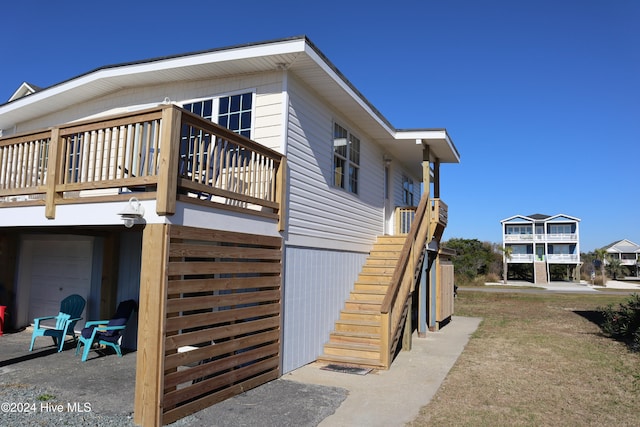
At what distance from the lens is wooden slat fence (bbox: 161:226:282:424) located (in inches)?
189

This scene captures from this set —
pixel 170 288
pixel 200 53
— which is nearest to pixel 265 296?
pixel 170 288

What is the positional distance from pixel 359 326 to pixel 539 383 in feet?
10.7

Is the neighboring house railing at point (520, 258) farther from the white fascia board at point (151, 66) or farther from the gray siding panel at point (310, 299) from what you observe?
the white fascia board at point (151, 66)

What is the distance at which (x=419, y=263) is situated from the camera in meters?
10.3

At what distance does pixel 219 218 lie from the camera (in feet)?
18.4

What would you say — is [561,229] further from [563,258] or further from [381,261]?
[381,261]

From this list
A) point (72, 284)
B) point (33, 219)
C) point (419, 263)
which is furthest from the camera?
point (419, 263)

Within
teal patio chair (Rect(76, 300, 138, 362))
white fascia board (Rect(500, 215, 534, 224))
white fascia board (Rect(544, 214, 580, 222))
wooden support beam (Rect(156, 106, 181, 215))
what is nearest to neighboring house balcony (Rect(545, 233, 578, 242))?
white fascia board (Rect(544, 214, 580, 222))

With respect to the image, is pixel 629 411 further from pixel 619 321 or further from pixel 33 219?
pixel 33 219

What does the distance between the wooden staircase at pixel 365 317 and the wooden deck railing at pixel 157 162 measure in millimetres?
3038

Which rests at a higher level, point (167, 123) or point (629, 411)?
point (167, 123)

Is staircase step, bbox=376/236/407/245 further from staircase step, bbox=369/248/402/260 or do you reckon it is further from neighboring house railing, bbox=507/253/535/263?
neighboring house railing, bbox=507/253/535/263

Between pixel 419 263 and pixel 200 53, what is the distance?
254 inches

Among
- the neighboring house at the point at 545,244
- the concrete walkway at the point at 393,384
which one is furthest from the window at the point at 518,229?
the concrete walkway at the point at 393,384
